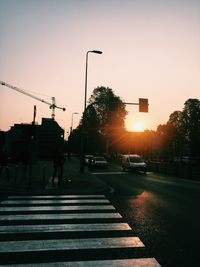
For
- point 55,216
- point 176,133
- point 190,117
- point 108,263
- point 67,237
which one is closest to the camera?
point 108,263

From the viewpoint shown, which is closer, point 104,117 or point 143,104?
point 143,104

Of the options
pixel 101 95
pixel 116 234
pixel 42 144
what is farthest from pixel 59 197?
pixel 101 95

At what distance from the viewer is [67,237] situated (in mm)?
7891

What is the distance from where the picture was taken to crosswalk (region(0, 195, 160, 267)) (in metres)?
6.34

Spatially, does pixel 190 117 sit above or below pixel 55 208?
above

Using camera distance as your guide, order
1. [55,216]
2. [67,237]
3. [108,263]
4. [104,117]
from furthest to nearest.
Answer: [104,117], [55,216], [67,237], [108,263]

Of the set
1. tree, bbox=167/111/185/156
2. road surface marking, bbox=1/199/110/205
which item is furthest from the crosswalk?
tree, bbox=167/111/185/156

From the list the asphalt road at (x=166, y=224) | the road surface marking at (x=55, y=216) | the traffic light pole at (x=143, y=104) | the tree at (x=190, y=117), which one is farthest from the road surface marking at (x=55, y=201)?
the tree at (x=190, y=117)

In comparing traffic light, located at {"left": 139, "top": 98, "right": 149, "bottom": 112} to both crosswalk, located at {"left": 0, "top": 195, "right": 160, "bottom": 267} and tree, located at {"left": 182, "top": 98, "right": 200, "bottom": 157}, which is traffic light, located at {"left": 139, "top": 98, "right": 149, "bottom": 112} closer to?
crosswalk, located at {"left": 0, "top": 195, "right": 160, "bottom": 267}

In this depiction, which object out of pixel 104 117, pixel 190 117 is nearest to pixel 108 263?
pixel 104 117

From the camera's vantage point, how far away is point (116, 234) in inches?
325

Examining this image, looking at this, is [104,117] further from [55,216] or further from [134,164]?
[55,216]

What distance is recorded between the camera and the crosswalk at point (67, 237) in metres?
6.34

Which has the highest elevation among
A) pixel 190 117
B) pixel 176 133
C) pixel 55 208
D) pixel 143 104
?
pixel 190 117
